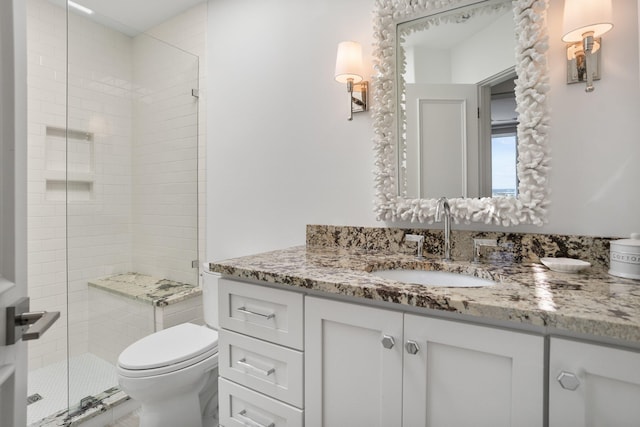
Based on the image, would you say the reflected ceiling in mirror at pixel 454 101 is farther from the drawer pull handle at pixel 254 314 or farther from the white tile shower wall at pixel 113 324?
the white tile shower wall at pixel 113 324

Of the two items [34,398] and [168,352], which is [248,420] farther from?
[34,398]

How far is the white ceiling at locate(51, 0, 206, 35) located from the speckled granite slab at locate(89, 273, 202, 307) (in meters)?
1.80

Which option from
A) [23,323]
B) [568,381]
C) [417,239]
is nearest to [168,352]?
[23,323]

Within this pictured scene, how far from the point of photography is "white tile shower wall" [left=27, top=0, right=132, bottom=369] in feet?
6.82

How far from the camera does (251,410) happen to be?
1107 mm

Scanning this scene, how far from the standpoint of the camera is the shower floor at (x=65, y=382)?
177cm

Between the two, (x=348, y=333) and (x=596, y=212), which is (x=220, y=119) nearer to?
(x=348, y=333)

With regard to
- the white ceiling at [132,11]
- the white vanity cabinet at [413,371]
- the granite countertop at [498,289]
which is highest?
the white ceiling at [132,11]

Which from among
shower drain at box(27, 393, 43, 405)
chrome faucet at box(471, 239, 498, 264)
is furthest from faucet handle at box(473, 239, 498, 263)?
shower drain at box(27, 393, 43, 405)

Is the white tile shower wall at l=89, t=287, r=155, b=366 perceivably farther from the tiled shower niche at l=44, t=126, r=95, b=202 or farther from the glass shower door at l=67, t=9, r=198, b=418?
the tiled shower niche at l=44, t=126, r=95, b=202

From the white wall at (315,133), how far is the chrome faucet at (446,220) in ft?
0.52

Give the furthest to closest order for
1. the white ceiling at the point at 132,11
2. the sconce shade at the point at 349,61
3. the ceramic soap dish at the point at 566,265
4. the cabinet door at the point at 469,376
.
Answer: the white ceiling at the point at 132,11
the sconce shade at the point at 349,61
the ceramic soap dish at the point at 566,265
the cabinet door at the point at 469,376

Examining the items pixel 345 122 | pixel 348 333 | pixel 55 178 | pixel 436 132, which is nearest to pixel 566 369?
pixel 348 333

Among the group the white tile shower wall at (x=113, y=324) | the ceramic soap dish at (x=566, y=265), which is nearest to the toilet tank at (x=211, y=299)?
the white tile shower wall at (x=113, y=324)
